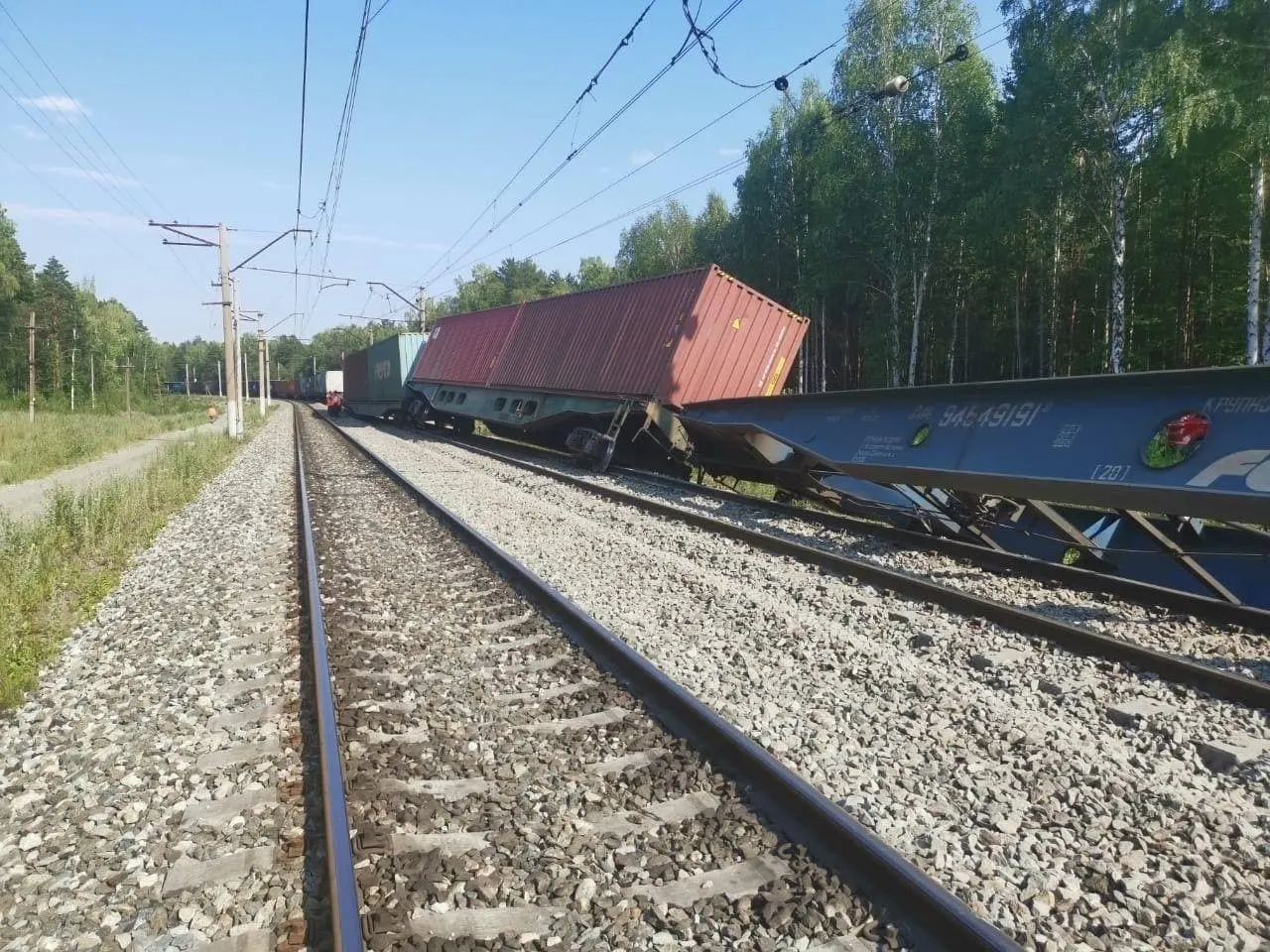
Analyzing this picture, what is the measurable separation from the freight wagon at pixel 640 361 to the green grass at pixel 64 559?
7071mm

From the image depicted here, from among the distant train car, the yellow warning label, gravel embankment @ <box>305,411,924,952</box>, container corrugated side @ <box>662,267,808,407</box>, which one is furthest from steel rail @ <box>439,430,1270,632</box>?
the distant train car

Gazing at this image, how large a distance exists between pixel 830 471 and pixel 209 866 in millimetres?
8302

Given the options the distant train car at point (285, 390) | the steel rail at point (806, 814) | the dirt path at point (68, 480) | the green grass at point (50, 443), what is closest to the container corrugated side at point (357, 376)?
the green grass at point (50, 443)

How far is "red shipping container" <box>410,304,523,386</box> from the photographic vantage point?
22344 mm

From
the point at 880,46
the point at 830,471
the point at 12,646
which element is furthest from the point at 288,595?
the point at 880,46

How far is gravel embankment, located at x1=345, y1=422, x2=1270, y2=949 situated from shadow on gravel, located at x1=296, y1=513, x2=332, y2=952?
6.07ft

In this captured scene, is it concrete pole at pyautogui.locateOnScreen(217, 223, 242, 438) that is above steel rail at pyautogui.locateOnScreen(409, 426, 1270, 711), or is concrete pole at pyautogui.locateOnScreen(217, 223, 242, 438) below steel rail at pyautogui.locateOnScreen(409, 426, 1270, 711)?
above

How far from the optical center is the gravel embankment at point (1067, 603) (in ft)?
15.7

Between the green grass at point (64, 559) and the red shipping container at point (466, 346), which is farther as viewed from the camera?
the red shipping container at point (466, 346)

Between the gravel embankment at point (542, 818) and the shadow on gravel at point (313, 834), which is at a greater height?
the gravel embankment at point (542, 818)

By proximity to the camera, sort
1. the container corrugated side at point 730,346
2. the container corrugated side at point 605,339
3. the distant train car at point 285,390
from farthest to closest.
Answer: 1. the distant train car at point 285,390
2. the container corrugated side at point 605,339
3. the container corrugated side at point 730,346

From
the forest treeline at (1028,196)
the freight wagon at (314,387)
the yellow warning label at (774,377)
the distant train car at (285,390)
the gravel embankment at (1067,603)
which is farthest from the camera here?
the distant train car at (285,390)

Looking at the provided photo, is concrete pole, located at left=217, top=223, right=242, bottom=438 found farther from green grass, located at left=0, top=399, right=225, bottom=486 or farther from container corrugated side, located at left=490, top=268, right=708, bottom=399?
container corrugated side, located at left=490, top=268, right=708, bottom=399

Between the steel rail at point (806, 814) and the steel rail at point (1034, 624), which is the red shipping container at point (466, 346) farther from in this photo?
the steel rail at point (806, 814)
